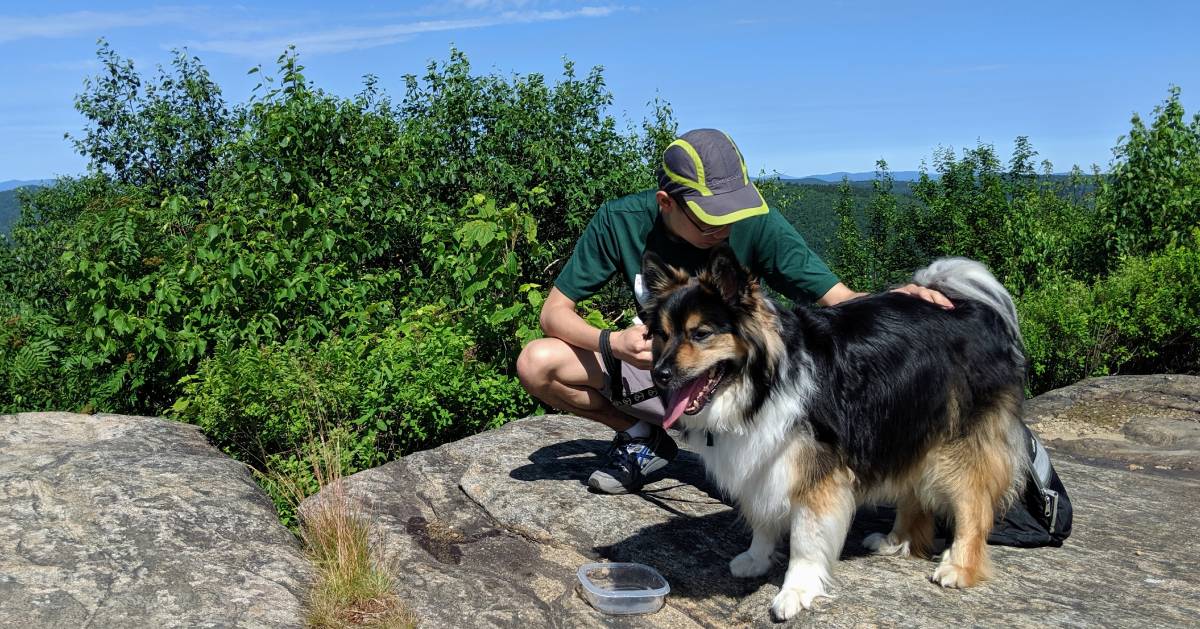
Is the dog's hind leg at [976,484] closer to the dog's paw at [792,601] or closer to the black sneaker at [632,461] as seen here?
the dog's paw at [792,601]

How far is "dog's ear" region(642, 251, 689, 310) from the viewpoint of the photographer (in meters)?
3.20

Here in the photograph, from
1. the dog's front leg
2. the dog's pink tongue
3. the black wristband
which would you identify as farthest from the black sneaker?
the dog's pink tongue

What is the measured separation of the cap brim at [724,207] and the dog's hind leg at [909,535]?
1.33 meters

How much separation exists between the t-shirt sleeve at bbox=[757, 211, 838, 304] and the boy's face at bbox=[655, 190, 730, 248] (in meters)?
0.22

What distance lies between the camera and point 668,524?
403 cm

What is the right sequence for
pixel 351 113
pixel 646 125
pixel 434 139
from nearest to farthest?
pixel 351 113 < pixel 434 139 < pixel 646 125

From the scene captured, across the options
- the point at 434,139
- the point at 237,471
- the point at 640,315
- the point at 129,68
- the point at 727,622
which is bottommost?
the point at 727,622

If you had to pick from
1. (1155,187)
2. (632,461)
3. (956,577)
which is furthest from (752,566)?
(1155,187)

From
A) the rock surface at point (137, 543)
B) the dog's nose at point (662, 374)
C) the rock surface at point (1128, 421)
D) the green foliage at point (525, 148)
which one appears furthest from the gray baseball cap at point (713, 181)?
the green foliage at point (525, 148)

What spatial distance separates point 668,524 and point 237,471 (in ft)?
7.31

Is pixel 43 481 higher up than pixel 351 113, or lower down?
lower down

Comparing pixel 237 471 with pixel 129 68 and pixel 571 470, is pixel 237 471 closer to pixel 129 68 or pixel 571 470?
pixel 571 470

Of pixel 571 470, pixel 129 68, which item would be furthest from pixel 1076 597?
pixel 129 68

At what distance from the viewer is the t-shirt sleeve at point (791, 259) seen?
3818 mm
